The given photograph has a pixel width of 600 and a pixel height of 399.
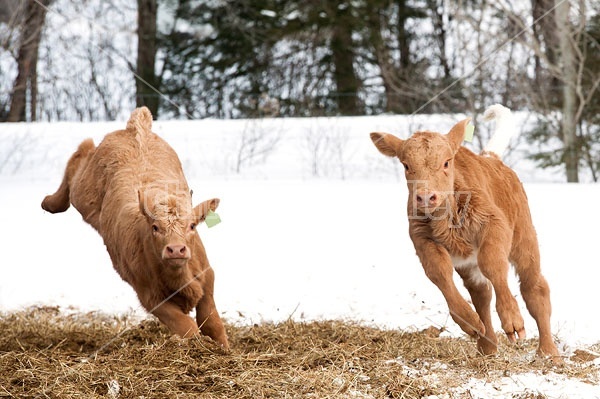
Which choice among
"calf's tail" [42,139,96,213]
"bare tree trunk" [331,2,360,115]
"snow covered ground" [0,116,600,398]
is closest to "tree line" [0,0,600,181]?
"bare tree trunk" [331,2,360,115]

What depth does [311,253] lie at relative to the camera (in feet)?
33.8

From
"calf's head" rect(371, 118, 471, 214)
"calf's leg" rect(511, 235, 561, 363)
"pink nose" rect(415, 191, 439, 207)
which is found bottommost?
"calf's leg" rect(511, 235, 561, 363)

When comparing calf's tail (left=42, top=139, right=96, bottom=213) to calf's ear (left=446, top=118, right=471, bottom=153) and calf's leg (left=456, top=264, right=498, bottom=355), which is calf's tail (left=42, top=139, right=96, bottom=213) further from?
calf's leg (left=456, top=264, right=498, bottom=355)

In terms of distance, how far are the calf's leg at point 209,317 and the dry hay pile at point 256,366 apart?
0.31 meters

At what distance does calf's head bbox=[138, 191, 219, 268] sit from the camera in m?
5.80

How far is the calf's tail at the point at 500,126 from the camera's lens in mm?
7098

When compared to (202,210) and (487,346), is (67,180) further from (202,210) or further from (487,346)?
(487,346)

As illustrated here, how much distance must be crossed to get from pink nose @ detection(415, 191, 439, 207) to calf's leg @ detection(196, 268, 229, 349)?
1946mm

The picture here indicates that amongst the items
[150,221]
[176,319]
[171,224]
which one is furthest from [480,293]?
[150,221]

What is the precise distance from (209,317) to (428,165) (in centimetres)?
209

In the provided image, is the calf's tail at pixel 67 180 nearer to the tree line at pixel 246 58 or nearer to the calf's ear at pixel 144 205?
the calf's ear at pixel 144 205

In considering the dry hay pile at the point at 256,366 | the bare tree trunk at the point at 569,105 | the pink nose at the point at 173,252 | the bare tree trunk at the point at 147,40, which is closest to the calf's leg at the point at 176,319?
the dry hay pile at the point at 256,366

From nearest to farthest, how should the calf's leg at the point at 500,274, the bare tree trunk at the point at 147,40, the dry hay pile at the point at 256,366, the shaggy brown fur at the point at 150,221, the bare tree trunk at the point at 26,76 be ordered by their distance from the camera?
the dry hay pile at the point at 256,366 → the calf's leg at the point at 500,274 → the shaggy brown fur at the point at 150,221 → the bare tree trunk at the point at 26,76 → the bare tree trunk at the point at 147,40

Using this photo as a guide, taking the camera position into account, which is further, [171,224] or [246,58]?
[246,58]
